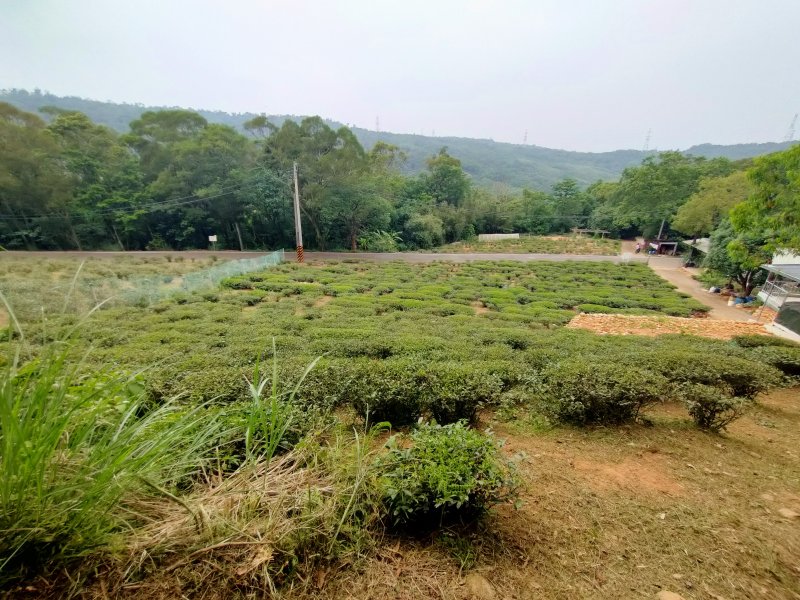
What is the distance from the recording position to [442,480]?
7.06 ft

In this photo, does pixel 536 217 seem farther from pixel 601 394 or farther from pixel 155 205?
pixel 601 394

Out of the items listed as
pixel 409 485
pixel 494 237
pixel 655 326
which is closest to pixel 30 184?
pixel 409 485

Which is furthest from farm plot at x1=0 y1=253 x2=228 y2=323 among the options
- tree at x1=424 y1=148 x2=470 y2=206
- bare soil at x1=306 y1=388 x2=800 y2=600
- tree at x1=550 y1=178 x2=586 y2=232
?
tree at x1=550 y1=178 x2=586 y2=232

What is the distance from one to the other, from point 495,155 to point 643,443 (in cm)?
16479

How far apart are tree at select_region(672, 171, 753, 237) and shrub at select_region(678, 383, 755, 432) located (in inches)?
1286

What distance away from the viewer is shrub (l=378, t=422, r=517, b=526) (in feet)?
7.07

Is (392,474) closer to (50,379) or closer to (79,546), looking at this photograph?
(79,546)

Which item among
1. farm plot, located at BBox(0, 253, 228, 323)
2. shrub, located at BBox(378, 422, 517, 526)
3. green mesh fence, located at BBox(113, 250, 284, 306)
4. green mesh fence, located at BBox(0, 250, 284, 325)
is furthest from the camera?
green mesh fence, located at BBox(113, 250, 284, 306)

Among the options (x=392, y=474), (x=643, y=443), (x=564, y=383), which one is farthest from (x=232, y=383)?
(x=643, y=443)

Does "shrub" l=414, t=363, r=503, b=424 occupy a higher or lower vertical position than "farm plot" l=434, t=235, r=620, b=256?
higher

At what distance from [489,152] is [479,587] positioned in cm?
17298

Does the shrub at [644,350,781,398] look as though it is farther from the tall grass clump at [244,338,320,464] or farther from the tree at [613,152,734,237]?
the tree at [613,152,734,237]

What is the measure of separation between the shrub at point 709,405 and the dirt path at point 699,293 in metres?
16.9

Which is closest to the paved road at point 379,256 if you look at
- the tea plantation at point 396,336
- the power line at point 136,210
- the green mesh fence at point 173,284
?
the power line at point 136,210
